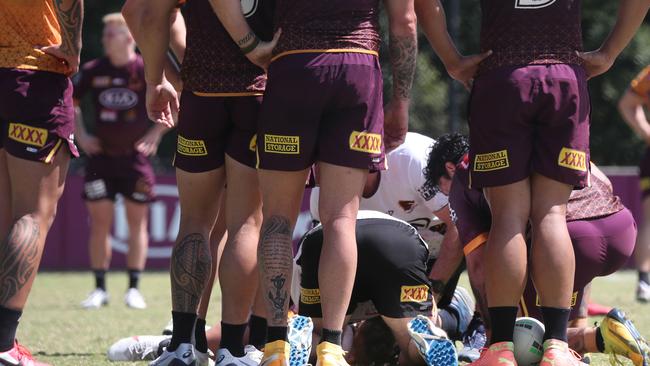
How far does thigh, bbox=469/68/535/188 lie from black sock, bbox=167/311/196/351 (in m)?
1.36

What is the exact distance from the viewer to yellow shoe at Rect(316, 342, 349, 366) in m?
4.27

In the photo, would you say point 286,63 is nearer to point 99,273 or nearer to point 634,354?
point 634,354

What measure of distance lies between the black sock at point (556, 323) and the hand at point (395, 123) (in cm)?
98

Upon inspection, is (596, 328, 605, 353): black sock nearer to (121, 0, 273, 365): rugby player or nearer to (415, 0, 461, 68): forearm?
(415, 0, 461, 68): forearm

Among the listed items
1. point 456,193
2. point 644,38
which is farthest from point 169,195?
point 644,38

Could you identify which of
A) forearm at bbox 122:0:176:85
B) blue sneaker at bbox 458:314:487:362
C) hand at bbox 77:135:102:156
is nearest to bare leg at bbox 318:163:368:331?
forearm at bbox 122:0:176:85

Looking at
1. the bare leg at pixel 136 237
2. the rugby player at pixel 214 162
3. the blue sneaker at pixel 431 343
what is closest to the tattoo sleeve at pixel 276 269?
the rugby player at pixel 214 162

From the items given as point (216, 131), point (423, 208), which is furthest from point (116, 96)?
point (216, 131)

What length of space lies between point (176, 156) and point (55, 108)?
57 centimetres

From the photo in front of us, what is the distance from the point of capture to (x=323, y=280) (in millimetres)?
4391

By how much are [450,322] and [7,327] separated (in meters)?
2.21

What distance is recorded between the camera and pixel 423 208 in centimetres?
610

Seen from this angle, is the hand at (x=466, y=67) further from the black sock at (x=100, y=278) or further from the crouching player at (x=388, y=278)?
the black sock at (x=100, y=278)

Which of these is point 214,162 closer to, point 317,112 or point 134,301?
point 317,112
